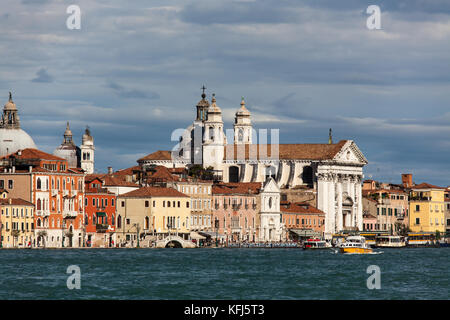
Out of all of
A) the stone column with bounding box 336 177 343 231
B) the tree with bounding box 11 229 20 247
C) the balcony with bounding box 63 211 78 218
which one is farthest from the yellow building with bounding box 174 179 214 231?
the stone column with bounding box 336 177 343 231

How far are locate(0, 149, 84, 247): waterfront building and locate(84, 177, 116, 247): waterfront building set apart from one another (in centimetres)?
133

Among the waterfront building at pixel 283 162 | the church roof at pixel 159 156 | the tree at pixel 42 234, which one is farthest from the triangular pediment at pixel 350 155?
the tree at pixel 42 234

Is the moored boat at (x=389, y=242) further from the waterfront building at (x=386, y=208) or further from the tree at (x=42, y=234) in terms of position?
the tree at (x=42, y=234)

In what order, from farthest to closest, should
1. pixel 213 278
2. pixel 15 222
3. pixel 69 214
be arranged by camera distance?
1. pixel 69 214
2. pixel 15 222
3. pixel 213 278

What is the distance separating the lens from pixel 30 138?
127750 millimetres

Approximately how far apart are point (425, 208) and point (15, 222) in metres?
67.0

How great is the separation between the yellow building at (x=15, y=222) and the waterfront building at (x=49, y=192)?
89 cm

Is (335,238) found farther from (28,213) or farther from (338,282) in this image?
(338,282)

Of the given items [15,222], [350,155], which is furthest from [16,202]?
[350,155]

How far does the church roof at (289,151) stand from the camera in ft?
440

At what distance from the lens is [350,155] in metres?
136

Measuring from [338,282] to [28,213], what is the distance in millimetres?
43432

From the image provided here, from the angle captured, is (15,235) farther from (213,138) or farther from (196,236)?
(213,138)
